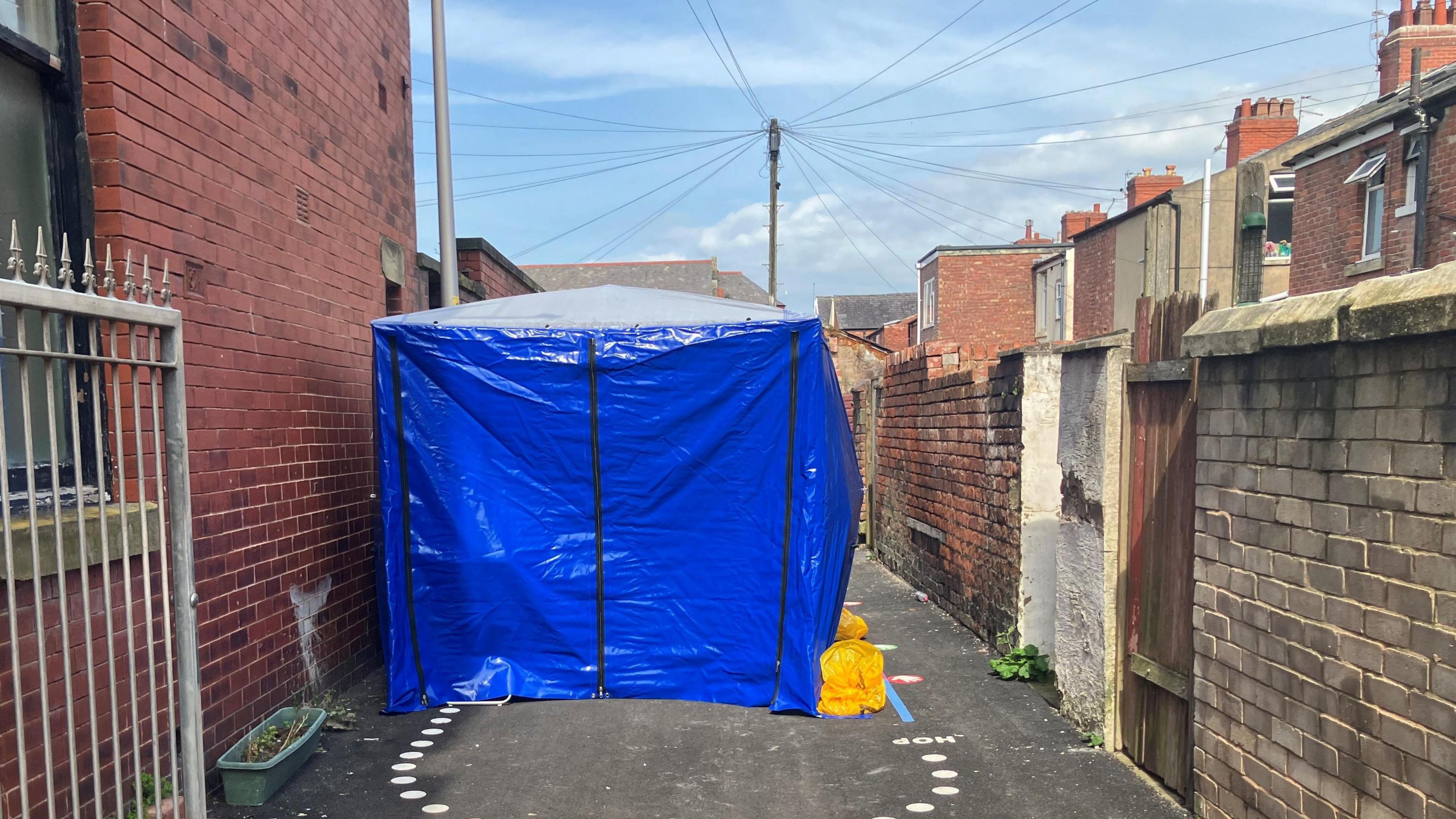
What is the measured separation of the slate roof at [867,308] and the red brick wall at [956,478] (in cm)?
3480

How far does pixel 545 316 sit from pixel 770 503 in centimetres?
190

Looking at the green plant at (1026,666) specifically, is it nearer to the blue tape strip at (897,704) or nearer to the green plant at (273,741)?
the blue tape strip at (897,704)

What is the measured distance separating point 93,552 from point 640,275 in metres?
42.5

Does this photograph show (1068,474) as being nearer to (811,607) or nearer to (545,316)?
(811,607)

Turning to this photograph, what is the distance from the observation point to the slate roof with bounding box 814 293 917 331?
47.0 m

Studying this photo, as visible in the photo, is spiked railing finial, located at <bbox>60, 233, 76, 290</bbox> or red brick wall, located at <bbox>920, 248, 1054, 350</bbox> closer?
spiked railing finial, located at <bbox>60, 233, 76, 290</bbox>

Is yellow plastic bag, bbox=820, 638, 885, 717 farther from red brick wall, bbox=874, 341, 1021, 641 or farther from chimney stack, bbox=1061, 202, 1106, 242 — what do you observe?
chimney stack, bbox=1061, 202, 1106, 242

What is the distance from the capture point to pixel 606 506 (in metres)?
6.19

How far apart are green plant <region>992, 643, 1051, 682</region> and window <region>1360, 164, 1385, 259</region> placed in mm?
11189

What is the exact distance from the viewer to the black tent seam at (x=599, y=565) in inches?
242

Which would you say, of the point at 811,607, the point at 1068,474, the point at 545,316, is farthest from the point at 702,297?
the point at 1068,474

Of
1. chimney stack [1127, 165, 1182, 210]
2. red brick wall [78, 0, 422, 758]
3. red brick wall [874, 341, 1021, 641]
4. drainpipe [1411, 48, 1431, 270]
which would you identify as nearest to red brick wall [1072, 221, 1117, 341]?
chimney stack [1127, 165, 1182, 210]

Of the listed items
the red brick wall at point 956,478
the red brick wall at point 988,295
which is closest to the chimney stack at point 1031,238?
the red brick wall at point 988,295

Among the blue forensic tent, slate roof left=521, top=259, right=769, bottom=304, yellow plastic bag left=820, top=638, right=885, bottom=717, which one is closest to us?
yellow plastic bag left=820, top=638, right=885, bottom=717
